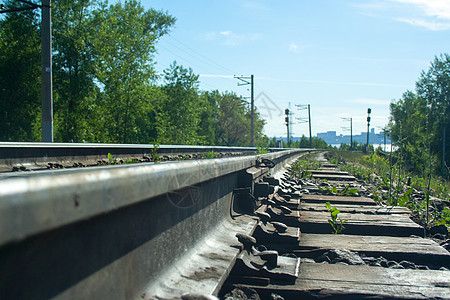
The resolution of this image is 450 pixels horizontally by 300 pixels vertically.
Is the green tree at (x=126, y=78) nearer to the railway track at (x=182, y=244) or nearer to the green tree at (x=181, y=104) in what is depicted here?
the green tree at (x=181, y=104)

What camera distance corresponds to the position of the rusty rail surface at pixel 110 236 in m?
0.93

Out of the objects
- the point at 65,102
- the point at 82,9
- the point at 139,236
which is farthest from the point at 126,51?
the point at 139,236

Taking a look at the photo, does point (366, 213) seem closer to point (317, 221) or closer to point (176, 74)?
point (317, 221)

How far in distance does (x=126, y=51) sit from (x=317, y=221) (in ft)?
107

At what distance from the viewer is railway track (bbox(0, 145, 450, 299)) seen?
3.26ft

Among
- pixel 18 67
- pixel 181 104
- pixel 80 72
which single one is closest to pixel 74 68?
pixel 80 72

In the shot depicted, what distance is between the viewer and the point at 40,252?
1.06m

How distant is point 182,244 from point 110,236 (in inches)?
29.3

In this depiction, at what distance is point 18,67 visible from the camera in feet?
91.2

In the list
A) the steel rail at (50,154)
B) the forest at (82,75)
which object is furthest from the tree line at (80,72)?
the steel rail at (50,154)

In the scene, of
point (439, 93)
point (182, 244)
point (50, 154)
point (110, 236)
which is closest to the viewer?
point (110, 236)

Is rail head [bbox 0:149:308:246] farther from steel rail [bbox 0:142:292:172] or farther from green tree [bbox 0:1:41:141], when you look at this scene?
green tree [bbox 0:1:41:141]

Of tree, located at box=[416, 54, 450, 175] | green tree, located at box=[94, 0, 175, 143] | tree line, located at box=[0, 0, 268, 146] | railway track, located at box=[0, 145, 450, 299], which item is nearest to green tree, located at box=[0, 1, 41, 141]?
tree line, located at box=[0, 0, 268, 146]

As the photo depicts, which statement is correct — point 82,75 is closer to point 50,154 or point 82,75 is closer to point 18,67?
point 18,67
